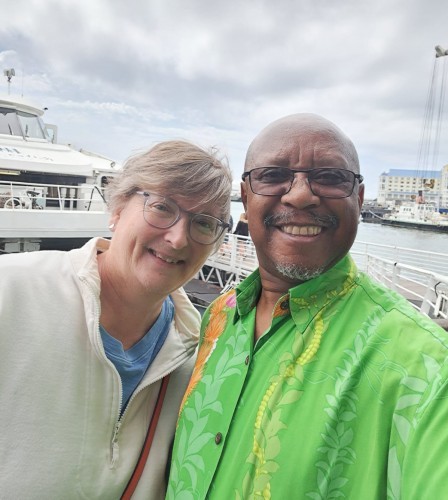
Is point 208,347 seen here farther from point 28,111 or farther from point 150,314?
point 28,111

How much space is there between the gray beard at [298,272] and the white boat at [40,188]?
203 inches

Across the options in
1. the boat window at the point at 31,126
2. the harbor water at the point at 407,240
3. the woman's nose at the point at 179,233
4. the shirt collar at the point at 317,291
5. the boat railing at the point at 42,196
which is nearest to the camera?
the shirt collar at the point at 317,291

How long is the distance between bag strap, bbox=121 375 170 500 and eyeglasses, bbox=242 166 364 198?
3.12 ft

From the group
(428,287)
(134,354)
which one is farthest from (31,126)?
(134,354)

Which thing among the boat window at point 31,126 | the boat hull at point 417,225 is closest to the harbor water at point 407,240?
the boat hull at point 417,225

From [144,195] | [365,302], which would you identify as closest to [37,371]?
[144,195]

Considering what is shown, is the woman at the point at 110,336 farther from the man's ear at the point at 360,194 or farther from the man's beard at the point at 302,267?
the man's ear at the point at 360,194

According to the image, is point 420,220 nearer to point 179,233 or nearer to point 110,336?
point 179,233

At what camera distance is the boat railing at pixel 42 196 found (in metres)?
7.36

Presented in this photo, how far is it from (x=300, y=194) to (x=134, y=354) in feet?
3.22

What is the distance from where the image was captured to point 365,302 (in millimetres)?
1179

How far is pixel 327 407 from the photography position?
3.29ft

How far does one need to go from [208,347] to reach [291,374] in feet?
1.79

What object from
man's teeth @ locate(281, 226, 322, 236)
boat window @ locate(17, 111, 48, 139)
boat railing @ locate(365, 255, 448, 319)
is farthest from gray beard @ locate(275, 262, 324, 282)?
boat window @ locate(17, 111, 48, 139)
